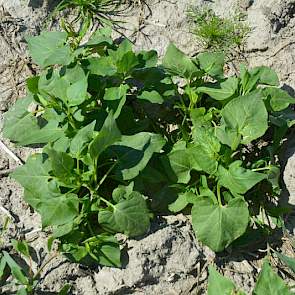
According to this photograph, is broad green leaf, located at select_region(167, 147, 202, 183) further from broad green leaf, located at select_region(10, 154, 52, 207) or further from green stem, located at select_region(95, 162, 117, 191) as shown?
broad green leaf, located at select_region(10, 154, 52, 207)

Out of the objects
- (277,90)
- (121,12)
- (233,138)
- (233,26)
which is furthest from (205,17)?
(233,138)

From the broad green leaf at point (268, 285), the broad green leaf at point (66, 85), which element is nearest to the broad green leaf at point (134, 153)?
the broad green leaf at point (66, 85)

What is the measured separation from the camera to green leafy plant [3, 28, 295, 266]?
259cm

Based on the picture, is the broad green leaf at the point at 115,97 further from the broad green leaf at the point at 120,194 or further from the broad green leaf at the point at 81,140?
the broad green leaf at the point at 120,194

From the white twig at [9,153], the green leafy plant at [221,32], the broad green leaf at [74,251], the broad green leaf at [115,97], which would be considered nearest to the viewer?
the broad green leaf at [74,251]

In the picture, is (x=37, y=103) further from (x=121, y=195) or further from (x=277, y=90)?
(x=277, y=90)

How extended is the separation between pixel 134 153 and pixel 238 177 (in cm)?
40

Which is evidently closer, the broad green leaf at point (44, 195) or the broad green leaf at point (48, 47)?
the broad green leaf at point (44, 195)

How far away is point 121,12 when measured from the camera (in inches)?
A: 133

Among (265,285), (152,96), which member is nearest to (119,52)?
(152,96)

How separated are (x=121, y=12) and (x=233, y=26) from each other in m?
0.54

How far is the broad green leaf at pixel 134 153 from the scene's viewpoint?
2.63 m

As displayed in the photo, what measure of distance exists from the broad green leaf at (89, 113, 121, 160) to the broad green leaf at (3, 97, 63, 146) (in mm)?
334

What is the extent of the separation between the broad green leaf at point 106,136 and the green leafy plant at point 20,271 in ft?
1.59
